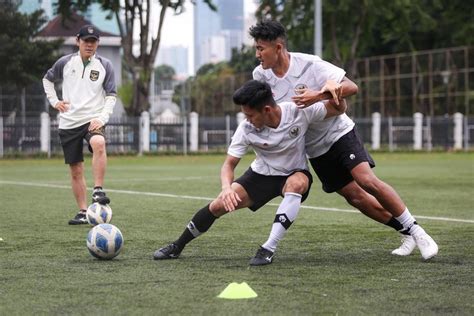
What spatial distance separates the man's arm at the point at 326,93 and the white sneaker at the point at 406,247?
51.7 inches

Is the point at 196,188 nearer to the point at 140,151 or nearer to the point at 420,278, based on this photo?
the point at 420,278

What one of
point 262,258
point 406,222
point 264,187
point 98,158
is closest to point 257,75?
point 264,187

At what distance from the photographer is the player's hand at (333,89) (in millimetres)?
7195

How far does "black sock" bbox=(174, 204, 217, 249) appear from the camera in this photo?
7586mm

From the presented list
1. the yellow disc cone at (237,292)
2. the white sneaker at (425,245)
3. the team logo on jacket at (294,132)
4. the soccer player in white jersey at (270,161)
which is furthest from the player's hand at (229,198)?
the white sneaker at (425,245)

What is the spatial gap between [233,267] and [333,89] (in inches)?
56.5

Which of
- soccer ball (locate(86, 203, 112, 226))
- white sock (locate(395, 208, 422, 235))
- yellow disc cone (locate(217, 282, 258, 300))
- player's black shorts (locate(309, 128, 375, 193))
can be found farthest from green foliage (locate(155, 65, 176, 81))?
yellow disc cone (locate(217, 282, 258, 300))

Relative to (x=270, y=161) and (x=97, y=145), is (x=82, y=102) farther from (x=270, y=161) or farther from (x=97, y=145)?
(x=270, y=161)

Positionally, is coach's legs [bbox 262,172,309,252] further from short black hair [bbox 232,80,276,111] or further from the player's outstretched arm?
short black hair [bbox 232,80,276,111]

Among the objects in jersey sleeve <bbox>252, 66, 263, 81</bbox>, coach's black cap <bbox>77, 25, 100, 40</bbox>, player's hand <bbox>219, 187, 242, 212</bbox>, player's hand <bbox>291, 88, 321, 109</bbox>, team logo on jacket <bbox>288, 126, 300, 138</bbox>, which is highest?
coach's black cap <bbox>77, 25, 100, 40</bbox>

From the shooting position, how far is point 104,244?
7.46 m

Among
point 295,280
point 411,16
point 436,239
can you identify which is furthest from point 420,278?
point 411,16

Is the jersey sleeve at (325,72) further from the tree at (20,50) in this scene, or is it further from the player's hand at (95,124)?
the tree at (20,50)

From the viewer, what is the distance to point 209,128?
138 feet
